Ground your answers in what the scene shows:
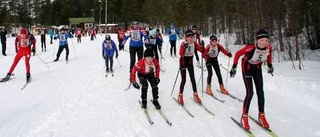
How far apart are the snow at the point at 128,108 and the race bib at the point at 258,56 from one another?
4.24 ft

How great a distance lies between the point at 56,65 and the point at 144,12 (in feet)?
195

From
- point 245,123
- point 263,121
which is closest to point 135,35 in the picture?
point 245,123

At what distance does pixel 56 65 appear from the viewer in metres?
14.7

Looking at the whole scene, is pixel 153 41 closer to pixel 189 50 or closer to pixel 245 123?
pixel 189 50

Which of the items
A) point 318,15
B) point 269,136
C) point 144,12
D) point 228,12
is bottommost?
point 269,136

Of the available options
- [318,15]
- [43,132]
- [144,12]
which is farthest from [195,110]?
[144,12]

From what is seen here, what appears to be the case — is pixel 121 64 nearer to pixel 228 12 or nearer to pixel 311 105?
pixel 311 105

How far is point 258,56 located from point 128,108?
3.33 m

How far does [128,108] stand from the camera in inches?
296

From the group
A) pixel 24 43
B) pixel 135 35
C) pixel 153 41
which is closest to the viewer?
pixel 135 35

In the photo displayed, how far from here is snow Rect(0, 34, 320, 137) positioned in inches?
236

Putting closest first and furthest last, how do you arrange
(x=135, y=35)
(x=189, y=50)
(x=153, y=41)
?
(x=189, y=50) < (x=135, y=35) < (x=153, y=41)

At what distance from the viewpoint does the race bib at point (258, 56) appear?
5.81 m

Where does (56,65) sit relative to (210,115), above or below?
above
